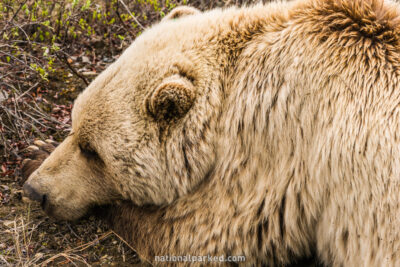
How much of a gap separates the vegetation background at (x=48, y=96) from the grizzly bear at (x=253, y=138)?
1.32 ft

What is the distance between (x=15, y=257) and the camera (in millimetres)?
3529

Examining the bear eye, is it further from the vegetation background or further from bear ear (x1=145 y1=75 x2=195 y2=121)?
the vegetation background

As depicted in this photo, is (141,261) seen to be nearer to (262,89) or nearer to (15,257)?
(15,257)

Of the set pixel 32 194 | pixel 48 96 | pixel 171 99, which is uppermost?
pixel 171 99

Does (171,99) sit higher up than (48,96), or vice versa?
(171,99)

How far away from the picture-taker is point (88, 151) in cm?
357

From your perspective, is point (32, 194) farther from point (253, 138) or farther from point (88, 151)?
point (253, 138)

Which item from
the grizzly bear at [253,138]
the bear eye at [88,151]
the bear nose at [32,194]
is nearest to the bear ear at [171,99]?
the grizzly bear at [253,138]

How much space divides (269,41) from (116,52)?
315 centimetres

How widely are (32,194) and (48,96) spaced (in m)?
1.80

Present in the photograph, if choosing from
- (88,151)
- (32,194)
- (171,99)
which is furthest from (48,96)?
(171,99)

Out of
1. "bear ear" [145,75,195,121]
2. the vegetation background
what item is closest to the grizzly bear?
"bear ear" [145,75,195,121]

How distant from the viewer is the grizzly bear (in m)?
2.84

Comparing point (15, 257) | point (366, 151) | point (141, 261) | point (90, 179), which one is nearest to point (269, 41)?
point (366, 151)
